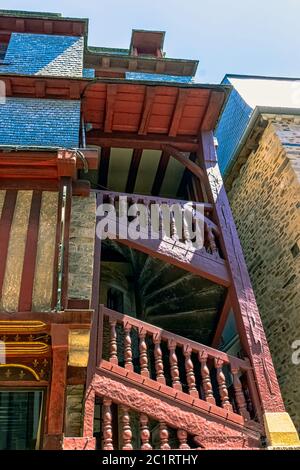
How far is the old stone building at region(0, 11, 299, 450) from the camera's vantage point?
4.10 m

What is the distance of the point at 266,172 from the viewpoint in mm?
8922

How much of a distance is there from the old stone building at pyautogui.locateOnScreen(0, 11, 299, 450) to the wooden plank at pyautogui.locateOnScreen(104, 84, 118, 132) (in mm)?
26

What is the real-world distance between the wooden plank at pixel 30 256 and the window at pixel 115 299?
3.92 m

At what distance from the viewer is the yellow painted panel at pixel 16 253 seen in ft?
13.7

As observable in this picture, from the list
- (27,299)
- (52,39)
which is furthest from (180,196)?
(27,299)

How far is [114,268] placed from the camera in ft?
29.4

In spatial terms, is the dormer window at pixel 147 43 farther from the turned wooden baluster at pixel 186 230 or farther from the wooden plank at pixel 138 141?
the turned wooden baluster at pixel 186 230

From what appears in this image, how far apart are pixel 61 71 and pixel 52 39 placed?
1473mm

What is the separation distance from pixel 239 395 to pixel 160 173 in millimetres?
5016

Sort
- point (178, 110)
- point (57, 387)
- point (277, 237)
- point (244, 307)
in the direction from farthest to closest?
1. point (277, 237)
2. point (178, 110)
3. point (244, 307)
4. point (57, 387)

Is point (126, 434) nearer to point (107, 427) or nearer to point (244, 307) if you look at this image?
point (107, 427)

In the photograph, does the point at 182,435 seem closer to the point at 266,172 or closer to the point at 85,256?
the point at 85,256

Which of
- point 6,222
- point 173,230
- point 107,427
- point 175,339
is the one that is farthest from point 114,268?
point 107,427

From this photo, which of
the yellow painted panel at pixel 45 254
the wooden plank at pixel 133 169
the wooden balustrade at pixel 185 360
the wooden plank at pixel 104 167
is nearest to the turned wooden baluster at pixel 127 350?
the wooden balustrade at pixel 185 360
